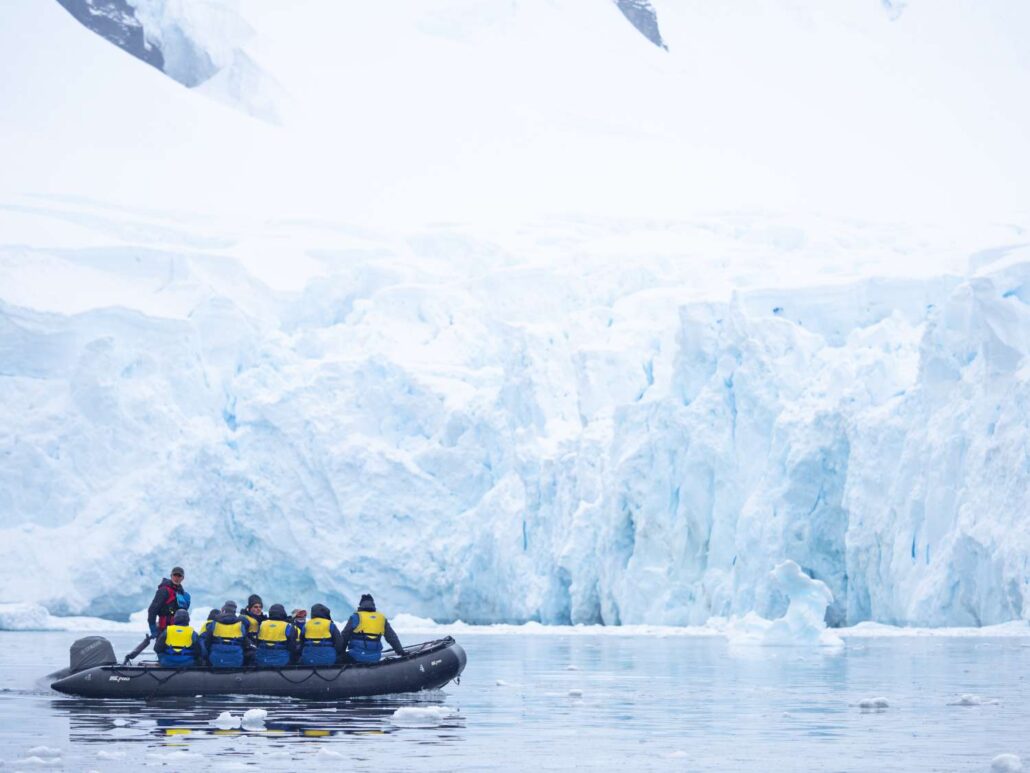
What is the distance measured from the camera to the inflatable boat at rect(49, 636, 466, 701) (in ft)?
46.9

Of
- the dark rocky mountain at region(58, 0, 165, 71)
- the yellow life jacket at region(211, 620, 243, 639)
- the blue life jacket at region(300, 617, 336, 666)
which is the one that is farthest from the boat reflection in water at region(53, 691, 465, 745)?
the dark rocky mountain at region(58, 0, 165, 71)

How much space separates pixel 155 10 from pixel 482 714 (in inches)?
3262

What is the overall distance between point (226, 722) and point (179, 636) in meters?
2.37

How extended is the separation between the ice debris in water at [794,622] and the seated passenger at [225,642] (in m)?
12.9

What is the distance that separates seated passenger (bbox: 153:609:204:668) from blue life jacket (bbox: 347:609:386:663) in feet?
4.73

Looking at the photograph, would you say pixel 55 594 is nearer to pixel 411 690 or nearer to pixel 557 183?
pixel 411 690

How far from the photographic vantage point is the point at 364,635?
1455cm

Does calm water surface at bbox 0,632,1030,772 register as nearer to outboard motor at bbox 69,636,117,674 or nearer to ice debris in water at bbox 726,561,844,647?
outboard motor at bbox 69,636,117,674

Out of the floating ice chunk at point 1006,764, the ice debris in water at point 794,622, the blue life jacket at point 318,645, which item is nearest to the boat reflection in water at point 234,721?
the blue life jacket at point 318,645

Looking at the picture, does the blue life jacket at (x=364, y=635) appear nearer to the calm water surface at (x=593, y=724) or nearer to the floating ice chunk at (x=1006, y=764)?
the calm water surface at (x=593, y=724)

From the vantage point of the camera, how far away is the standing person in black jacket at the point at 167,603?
1502 cm

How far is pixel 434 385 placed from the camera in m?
39.5

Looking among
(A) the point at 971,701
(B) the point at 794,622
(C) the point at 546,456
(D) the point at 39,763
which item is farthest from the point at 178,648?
(C) the point at 546,456

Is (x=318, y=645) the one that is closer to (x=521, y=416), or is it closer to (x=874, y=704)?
(x=874, y=704)
